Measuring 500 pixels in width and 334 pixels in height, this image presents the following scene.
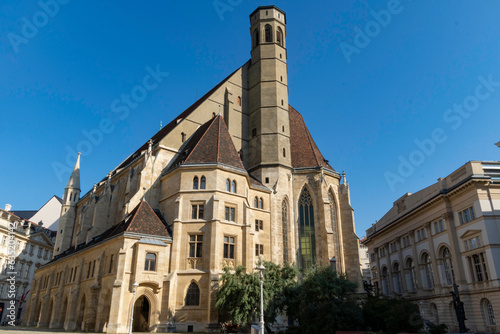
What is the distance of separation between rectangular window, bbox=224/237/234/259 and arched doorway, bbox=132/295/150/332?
681 cm

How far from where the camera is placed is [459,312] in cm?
1831

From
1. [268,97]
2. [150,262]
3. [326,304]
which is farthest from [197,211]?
[268,97]

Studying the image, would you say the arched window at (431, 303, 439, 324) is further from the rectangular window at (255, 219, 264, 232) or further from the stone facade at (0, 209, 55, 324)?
the stone facade at (0, 209, 55, 324)

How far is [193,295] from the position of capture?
27.0 metres

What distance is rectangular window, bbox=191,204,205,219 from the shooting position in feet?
96.8

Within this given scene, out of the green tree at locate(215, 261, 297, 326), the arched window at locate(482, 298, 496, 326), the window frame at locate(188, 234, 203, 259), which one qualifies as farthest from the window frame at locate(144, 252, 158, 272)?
the arched window at locate(482, 298, 496, 326)

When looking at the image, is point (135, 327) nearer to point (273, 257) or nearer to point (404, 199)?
point (273, 257)

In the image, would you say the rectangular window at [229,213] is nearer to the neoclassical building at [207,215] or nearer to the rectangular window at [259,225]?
the neoclassical building at [207,215]

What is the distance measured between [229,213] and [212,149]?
18.7 ft

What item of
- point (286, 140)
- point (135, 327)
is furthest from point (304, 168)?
point (135, 327)

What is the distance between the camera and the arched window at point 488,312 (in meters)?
27.8

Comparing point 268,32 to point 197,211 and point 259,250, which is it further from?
point 259,250

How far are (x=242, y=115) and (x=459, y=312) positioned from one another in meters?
28.4

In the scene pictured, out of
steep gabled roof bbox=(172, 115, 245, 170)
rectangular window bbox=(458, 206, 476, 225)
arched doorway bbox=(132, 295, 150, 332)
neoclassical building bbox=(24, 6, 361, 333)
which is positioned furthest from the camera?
steep gabled roof bbox=(172, 115, 245, 170)
